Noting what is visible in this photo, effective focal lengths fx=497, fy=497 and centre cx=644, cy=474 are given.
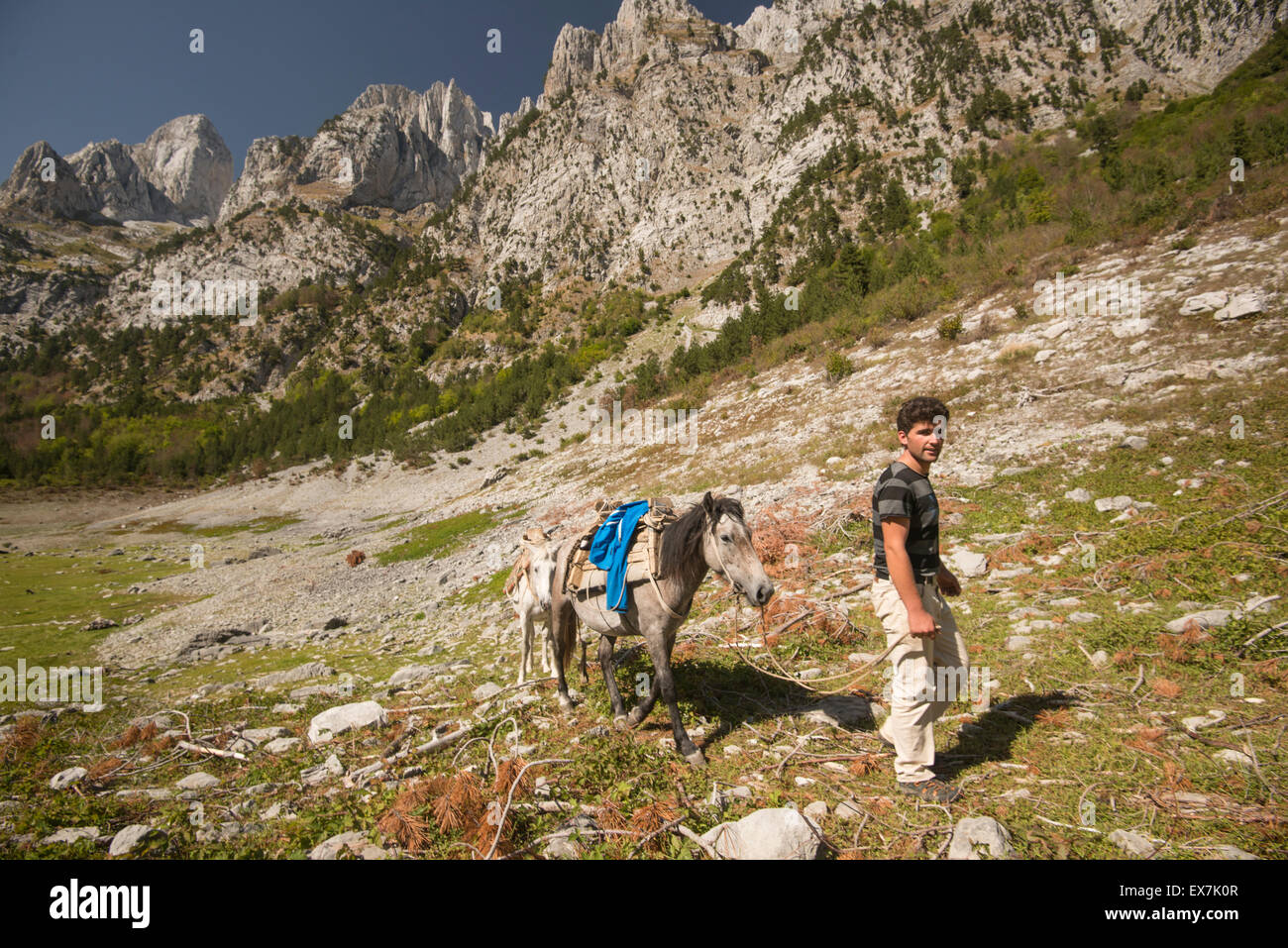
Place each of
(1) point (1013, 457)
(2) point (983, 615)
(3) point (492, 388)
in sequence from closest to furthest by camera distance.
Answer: (2) point (983, 615) → (1) point (1013, 457) → (3) point (492, 388)

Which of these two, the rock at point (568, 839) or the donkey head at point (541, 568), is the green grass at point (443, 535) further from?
the rock at point (568, 839)

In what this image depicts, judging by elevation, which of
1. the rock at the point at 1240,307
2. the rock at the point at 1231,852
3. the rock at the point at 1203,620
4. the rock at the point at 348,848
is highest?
the rock at the point at 1240,307

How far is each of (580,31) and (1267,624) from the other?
160076 millimetres

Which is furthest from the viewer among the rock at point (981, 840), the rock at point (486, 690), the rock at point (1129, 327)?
the rock at point (1129, 327)

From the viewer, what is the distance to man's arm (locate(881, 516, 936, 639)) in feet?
10.5

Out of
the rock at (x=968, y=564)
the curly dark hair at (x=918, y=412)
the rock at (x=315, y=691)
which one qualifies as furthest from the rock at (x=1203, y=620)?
the rock at (x=315, y=691)

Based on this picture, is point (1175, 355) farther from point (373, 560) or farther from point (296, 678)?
point (373, 560)

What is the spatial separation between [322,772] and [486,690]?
2.11 m

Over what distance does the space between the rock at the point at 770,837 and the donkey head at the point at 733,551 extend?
1.28 meters

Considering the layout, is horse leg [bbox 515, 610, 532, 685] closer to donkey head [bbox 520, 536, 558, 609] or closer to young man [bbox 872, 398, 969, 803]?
donkey head [bbox 520, 536, 558, 609]

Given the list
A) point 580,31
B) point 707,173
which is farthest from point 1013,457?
point 580,31

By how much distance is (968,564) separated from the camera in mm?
7059

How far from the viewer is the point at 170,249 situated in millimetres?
111812

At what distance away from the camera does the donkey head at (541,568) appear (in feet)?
20.4
